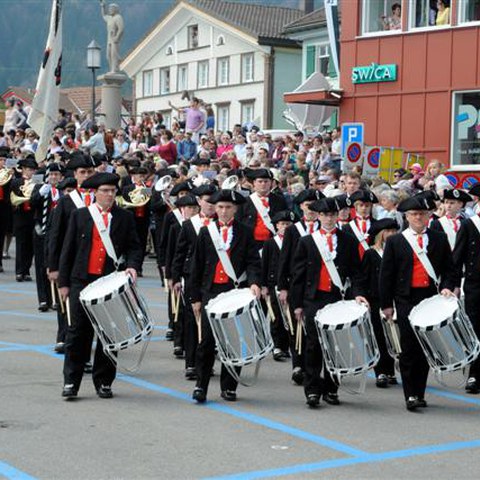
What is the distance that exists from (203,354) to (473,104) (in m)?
17.2

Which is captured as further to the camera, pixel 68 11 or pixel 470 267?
pixel 68 11

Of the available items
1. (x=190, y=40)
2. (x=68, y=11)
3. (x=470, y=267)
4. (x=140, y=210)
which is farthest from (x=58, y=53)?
(x=68, y=11)

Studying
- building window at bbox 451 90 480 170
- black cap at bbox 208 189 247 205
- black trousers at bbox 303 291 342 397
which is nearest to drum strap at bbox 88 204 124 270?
black cap at bbox 208 189 247 205

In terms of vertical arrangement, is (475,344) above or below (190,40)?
below

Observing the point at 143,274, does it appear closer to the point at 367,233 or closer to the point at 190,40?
the point at 367,233

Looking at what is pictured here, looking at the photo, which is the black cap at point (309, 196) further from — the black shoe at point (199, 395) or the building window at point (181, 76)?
the building window at point (181, 76)

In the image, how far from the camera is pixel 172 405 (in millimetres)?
9594

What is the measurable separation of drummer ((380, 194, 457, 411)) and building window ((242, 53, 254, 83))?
4933 cm

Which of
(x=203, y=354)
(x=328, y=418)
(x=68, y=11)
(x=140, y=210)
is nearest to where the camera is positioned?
(x=328, y=418)

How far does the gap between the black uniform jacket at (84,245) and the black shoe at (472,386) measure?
3.21m

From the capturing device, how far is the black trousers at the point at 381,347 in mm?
11031

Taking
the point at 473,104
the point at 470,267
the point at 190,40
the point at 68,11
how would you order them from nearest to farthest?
the point at 470,267, the point at 473,104, the point at 190,40, the point at 68,11

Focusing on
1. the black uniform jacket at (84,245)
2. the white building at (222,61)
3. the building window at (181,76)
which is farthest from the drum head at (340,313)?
the building window at (181,76)

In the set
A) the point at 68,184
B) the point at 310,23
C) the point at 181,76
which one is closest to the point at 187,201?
the point at 68,184
